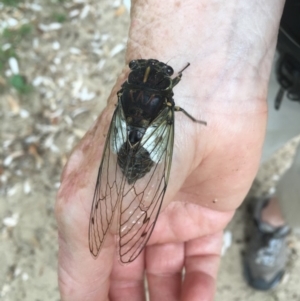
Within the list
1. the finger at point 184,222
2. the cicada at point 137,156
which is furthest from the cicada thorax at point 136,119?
the finger at point 184,222

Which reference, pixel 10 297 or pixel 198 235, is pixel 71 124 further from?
pixel 198 235

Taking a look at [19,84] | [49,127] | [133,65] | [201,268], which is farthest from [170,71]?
[19,84]

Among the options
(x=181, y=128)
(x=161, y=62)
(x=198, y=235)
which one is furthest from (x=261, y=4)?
(x=198, y=235)

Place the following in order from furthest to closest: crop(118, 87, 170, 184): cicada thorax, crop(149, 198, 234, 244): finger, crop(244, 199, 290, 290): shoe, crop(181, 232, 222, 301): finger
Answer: crop(244, 199, 290, 290): shoe < crop(149, 198, 234, 244): finger < crop(181, 232, 222, 301): finger < crop(118, 87, 170, 184): cicada thorax

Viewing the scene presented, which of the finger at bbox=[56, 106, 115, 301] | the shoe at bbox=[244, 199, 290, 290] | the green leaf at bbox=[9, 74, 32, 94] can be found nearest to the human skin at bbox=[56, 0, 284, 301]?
the finger at bbox=[56, 106, 115, 301]

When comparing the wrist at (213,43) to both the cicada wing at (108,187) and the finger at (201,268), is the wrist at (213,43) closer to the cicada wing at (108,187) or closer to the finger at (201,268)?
the cicada wing at (108,187)

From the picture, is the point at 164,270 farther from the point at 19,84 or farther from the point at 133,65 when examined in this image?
the point at 19,84

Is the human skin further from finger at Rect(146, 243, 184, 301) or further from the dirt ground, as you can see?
the dirt ground
